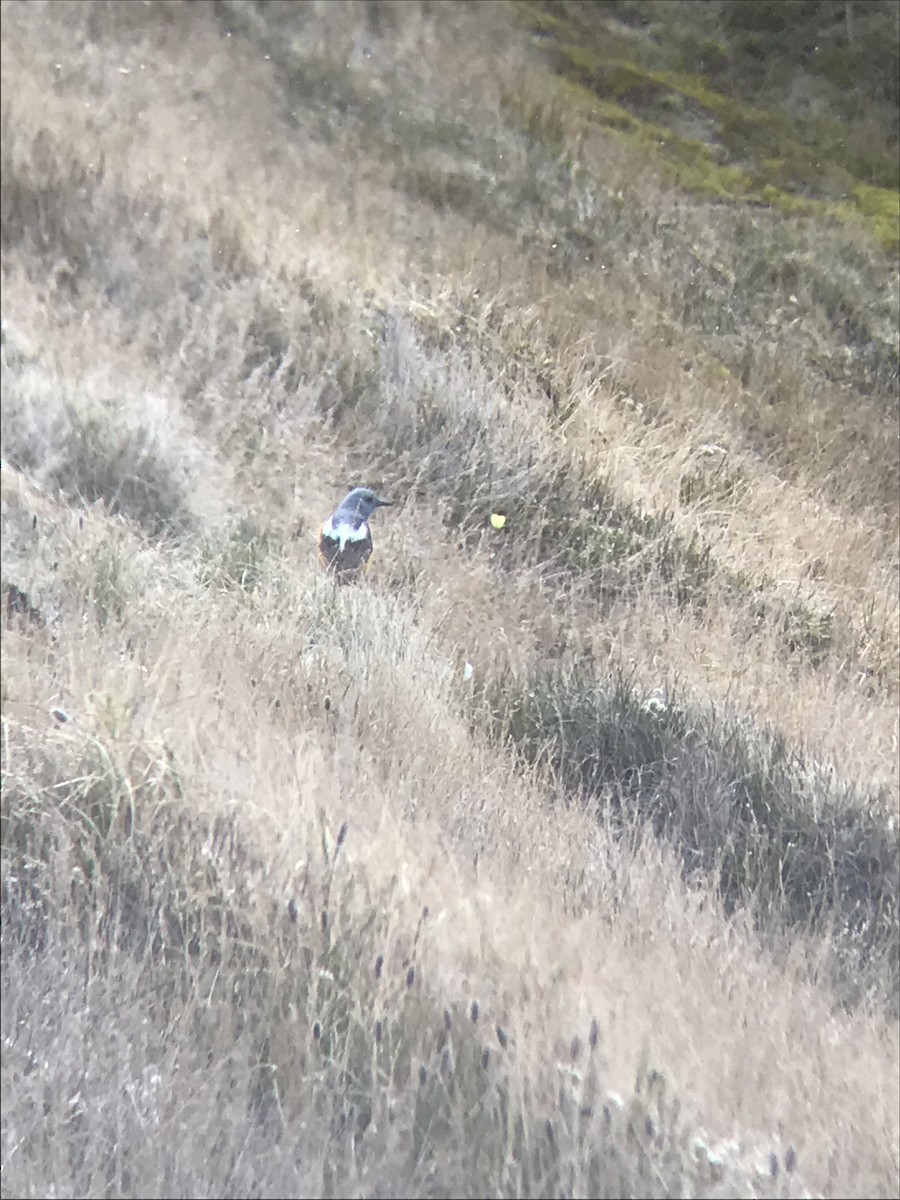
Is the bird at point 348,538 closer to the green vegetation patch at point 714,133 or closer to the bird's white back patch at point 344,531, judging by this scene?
the bird's white back patch at point 344,531

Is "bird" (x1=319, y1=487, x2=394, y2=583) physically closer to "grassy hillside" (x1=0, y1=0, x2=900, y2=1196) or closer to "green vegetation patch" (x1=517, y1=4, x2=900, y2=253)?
"grassy hillside" (x1=0, y1=0, x2=900, y2=1196)

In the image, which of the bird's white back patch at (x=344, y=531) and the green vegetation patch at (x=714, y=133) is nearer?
the bird's white back patch at (x=344, y=531)

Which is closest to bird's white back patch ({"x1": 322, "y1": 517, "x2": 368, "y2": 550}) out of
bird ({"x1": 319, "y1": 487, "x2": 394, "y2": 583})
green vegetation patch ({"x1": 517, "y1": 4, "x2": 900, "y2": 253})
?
bird ({"x1": 319, "y1": 487, "x2": 394, "y2": 583})

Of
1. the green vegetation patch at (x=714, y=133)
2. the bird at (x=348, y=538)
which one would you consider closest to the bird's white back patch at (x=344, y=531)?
the bird at (x=348, y=538)

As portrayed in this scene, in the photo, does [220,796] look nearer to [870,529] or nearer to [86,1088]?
[86,1088]

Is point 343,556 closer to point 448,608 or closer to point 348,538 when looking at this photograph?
point 348,538

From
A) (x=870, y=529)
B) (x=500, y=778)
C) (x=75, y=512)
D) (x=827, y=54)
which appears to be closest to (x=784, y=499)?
(x=870, y=529)

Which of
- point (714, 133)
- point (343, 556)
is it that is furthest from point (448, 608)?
point (714, 133)
